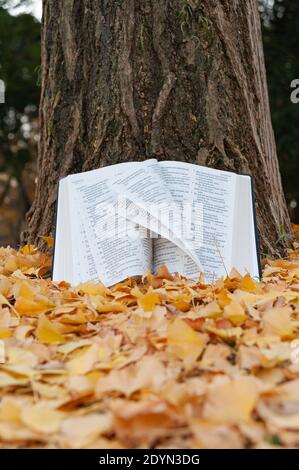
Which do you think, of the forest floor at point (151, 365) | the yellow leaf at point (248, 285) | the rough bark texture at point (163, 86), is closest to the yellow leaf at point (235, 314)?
the forest floor at point (151, 365)

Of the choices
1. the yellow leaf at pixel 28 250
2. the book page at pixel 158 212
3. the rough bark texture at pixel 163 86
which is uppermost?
the rough bark texture at pixel 163 86

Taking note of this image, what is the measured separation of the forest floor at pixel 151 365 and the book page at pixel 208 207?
0.18 metres

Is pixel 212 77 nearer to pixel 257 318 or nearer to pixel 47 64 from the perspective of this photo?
pixel 47 64

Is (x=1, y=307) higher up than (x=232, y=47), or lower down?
lower down

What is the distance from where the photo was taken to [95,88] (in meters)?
2.51

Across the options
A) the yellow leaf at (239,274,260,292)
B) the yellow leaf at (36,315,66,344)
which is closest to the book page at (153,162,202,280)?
the yellow leaf at (239,274,260,292)

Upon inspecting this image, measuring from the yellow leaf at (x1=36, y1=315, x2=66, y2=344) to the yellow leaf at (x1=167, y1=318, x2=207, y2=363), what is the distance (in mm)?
318

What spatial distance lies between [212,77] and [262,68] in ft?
1.42

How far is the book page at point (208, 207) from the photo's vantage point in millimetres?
2225

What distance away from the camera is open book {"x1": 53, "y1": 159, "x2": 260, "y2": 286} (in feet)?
7.19

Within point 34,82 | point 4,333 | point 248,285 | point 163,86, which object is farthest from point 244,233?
point 34,82

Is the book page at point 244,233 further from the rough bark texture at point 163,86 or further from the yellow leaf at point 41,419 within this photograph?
the yellow leaf at point 41,419

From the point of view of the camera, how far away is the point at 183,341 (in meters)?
1.40
